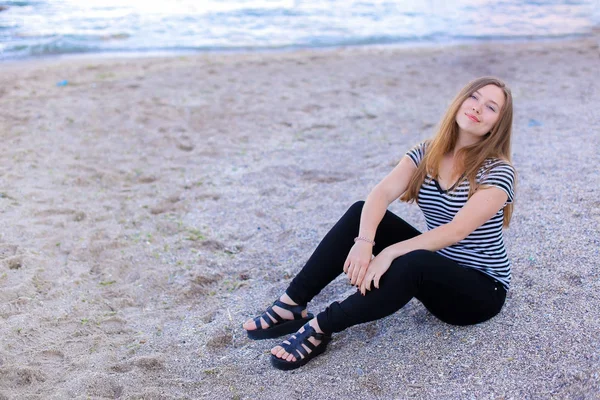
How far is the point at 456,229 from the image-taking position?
2436 mm

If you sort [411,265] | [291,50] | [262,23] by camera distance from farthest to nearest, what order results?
[262,23] → [291,50] → [411,265]

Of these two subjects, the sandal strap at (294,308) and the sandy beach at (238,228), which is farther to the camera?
the sandal strap at (294,308)

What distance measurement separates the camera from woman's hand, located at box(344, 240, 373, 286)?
2473 mm

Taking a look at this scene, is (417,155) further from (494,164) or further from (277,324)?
(277,324)

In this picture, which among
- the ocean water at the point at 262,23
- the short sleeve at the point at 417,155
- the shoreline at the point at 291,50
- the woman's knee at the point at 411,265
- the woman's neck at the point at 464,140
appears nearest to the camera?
the woman's knee at the point at 411,265

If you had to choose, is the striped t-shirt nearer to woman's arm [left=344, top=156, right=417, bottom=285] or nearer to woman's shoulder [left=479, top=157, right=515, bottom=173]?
woman's shoulder [left=479, top=157, right=515, bottom=173]

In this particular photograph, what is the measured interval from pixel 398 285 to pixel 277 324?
707 millimetres

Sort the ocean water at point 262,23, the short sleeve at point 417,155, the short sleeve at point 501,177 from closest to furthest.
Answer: the short sleeve at point 501,177 → the short sleeve at point 417,155 → the ocean water at point 262,23

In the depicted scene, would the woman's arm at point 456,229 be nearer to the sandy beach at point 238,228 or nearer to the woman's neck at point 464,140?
the woman's neck at point 464,140

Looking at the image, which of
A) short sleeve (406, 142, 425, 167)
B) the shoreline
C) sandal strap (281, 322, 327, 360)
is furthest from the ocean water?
sandal strap (281, 322, 327, 360)

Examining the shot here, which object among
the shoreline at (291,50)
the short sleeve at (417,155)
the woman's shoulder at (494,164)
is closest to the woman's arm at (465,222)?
the woman's shoulder at (494,164)

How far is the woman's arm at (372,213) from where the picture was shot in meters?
2.50

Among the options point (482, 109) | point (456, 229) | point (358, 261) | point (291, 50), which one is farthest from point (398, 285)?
point (291, 50)

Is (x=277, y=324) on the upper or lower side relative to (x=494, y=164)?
lower
